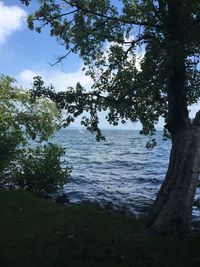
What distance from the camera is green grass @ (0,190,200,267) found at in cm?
984

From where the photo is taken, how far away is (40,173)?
22281 millimetres

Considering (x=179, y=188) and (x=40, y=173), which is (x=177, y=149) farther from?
(x=40, y=173)

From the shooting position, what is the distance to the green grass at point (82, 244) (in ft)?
32.3

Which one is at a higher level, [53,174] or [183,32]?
[183,32]

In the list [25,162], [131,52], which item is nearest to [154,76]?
[131,52]

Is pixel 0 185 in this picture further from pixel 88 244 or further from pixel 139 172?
pixel 139 172

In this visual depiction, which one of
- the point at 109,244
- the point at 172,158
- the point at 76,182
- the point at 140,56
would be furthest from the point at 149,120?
the point at 76,182

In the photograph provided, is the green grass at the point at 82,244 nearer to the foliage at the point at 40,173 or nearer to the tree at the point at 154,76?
the tree at the point at 154,76

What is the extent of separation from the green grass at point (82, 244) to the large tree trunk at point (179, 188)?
73 centimetres

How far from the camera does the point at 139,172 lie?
1639 inches

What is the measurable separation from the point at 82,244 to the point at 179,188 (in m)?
4.37

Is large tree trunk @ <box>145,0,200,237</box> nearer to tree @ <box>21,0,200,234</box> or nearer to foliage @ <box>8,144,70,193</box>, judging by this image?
tree @ <box>21,0,200,234</box>

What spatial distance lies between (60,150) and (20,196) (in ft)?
20.4

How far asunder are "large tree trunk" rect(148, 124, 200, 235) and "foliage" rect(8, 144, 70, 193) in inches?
410
